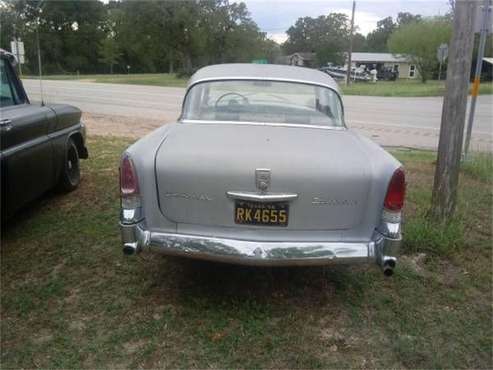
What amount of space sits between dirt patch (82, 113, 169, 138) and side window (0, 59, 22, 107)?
18.2 feet

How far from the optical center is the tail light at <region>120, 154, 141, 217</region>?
3104mm

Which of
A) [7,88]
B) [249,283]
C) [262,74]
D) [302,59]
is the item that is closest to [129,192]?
[249,283]

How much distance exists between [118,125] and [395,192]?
1033 cm

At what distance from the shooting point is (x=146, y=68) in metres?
69.9

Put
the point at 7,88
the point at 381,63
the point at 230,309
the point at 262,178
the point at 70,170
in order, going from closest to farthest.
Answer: the point at 262,178 < the point at 230,309 < the point at 7,88 < the point at 70,170 < the point at 381,63

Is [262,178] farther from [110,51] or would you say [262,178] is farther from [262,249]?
[110,51]

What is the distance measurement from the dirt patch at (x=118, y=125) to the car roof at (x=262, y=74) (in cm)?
619

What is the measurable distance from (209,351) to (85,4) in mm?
82567

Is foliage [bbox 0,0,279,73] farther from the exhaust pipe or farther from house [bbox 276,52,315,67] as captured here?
the exhaust pipe

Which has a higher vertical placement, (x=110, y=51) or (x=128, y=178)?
(x=110, y=51)

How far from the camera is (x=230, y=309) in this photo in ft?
10.8

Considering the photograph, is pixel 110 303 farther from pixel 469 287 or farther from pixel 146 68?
pixel 146 68

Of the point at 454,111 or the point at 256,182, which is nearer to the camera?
the point at 256,182

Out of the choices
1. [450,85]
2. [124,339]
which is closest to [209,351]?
[124,339]
